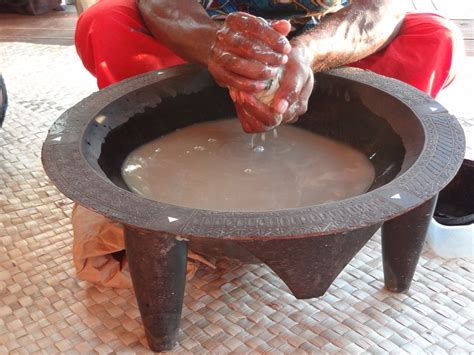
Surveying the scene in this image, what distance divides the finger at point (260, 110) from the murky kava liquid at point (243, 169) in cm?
15

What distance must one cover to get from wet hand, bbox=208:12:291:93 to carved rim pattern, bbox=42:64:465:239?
0.29 m

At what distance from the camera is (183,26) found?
1463mm

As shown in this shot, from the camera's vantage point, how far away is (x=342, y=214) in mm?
931

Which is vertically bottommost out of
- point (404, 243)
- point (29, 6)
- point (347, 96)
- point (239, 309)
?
point (29, 6)

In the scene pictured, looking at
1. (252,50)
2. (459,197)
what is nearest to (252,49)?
(252,50)

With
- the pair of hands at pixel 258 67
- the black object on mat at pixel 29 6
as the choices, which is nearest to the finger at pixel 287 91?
the pair of hands at pixel 258 67

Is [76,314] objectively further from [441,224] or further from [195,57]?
[441,224]

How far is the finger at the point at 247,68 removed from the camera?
1.10 meters

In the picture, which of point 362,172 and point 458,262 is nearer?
point 362,172

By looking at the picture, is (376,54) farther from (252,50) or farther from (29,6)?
(29,6)

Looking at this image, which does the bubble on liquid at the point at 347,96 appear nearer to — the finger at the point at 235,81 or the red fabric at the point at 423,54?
the red fabric at the point at 423,54

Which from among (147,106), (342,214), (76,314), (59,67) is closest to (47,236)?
(76,314)

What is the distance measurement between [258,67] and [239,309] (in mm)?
553

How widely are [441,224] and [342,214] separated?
666 mm
